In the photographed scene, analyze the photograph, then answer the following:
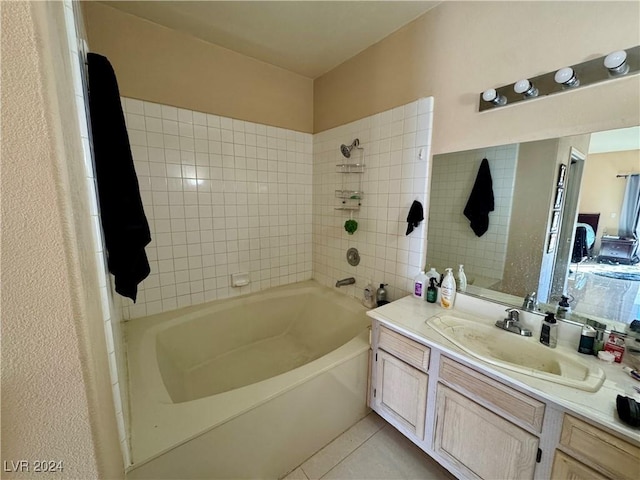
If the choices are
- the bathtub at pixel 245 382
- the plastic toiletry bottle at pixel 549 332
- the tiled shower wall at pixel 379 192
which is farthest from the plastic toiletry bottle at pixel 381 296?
the plastic toiletry bottle at pixel 549 332

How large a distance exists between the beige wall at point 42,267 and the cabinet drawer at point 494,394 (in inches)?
49.5

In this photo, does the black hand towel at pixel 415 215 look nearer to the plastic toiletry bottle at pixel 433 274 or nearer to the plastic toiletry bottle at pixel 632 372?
the plastic toiletry bottle at pixel 433 274

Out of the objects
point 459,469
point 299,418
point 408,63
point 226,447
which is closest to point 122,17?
point 408,63

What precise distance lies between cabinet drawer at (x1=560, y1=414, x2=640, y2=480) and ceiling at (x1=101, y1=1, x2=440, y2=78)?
6.95 feet

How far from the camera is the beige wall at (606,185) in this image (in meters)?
1.00

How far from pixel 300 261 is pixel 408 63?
6.13 feet

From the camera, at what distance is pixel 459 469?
3.75ft

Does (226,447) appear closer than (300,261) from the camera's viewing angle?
Yes

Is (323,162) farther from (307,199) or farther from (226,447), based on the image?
(226,447)

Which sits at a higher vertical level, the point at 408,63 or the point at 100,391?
the point at 408,63

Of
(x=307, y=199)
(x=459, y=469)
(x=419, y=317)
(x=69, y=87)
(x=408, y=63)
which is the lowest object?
(x=459, y=469)

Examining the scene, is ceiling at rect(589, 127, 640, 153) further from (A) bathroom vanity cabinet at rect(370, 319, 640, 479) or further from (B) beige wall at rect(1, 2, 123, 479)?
(B) beige wall at rect(1, 2, 123, 479)

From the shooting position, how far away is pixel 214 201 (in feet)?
6.66

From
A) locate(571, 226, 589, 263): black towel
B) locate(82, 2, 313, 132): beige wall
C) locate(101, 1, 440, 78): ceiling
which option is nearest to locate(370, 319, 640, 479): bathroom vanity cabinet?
locate(571, 226, 589, 263): black towel
